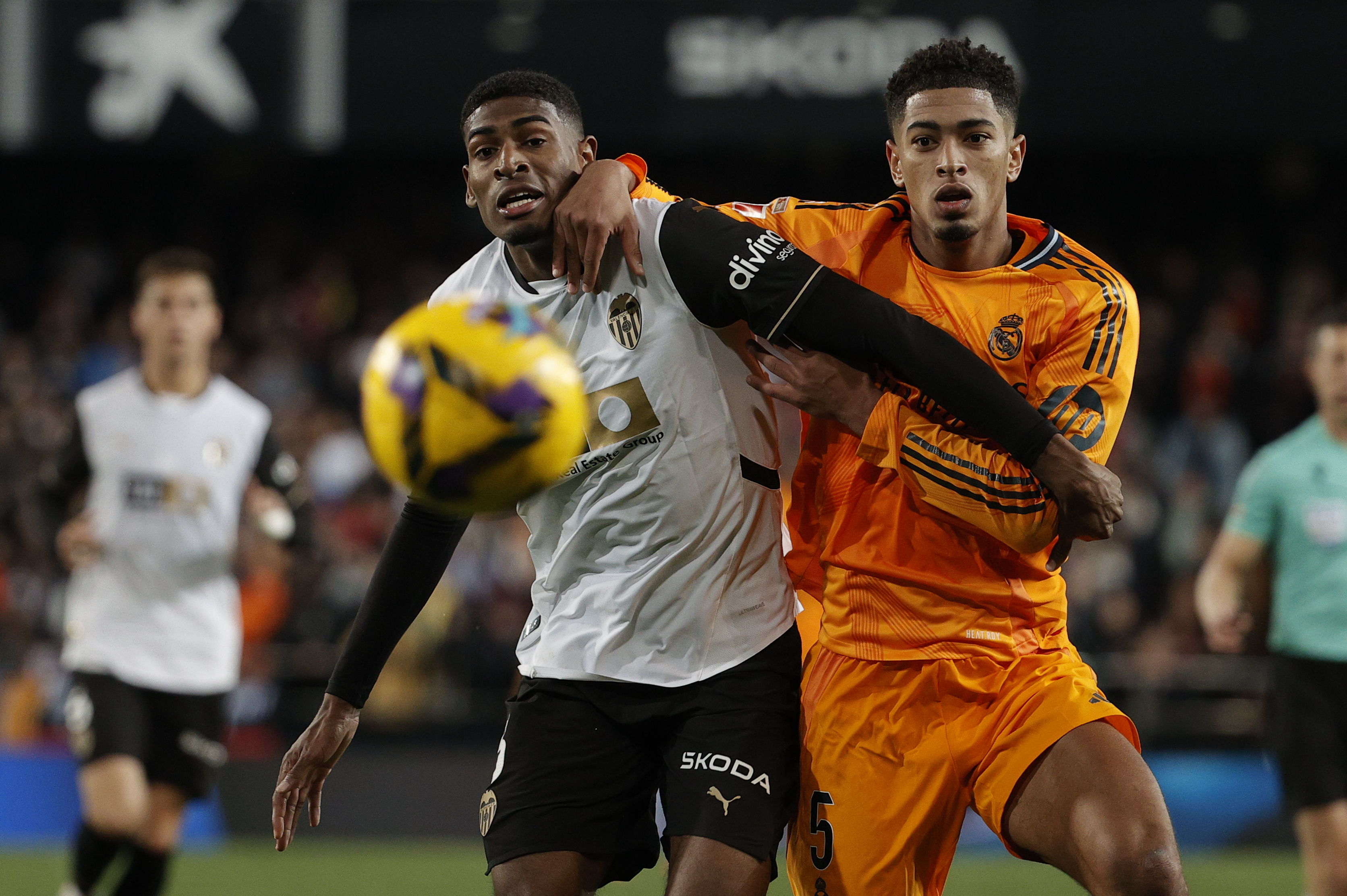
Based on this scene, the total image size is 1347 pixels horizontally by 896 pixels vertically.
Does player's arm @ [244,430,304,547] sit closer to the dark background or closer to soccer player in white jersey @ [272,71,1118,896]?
soccer player in white jersey @ [272,71,1118,896]

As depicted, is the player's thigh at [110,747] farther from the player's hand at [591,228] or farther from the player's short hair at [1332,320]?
the player's short hair at [1332,320]

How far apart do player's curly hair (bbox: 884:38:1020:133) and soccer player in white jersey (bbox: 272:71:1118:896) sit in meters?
0.54

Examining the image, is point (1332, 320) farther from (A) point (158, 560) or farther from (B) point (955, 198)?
(A) point (158, 560)

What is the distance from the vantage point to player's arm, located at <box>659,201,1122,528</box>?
315cm

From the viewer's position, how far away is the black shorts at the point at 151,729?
583 centimetres

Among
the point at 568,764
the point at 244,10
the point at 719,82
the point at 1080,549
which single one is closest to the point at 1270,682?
the point at 568,764

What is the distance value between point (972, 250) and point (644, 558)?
1008 millimetres

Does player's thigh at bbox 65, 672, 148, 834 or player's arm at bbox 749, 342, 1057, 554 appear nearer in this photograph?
player's arm at bbox 749, 342, 1057, 554

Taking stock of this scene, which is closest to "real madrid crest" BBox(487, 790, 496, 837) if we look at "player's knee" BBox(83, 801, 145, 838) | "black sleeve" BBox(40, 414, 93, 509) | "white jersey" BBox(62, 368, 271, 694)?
"player's knee" BBox(83, 801, 145, 838)

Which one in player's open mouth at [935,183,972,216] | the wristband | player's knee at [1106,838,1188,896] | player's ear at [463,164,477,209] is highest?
the wristband

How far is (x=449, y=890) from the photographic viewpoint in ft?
25.3

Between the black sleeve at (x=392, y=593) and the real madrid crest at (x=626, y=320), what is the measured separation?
569mm

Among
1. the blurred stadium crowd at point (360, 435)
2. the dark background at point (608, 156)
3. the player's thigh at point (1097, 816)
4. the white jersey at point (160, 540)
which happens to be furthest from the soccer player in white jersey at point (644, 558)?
the dark background at point (608, 156)

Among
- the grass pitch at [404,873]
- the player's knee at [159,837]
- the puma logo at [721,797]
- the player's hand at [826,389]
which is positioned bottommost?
the grass pitch at [404,873]
